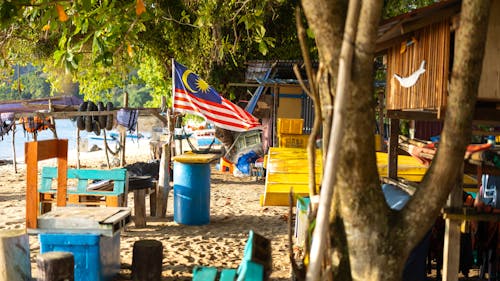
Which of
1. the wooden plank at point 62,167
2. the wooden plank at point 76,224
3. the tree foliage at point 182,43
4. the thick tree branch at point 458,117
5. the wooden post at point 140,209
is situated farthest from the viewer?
the tree foliage at point 182,43

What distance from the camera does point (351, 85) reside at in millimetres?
3363

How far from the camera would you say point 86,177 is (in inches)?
323

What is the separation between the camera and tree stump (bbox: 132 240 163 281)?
6.06m

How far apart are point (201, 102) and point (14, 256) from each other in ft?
22.5

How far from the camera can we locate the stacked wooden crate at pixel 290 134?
11.2 metres

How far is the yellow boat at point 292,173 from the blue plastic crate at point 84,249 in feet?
6.45

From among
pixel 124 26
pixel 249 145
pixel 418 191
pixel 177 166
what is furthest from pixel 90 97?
pixel 418 191

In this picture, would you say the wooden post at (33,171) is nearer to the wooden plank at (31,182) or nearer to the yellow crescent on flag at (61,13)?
the wooden plank at (31,182)

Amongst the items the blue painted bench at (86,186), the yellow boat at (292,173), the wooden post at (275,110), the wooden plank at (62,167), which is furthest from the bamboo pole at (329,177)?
the wooden post at (275,110)

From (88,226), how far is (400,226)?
346cm

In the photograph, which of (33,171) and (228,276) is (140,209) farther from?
(228,276)

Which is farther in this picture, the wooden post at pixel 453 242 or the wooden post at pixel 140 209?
the wooden post at pixel 140 209

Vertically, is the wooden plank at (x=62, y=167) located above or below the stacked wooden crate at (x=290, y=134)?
below

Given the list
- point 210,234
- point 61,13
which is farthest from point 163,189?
point 61,13
